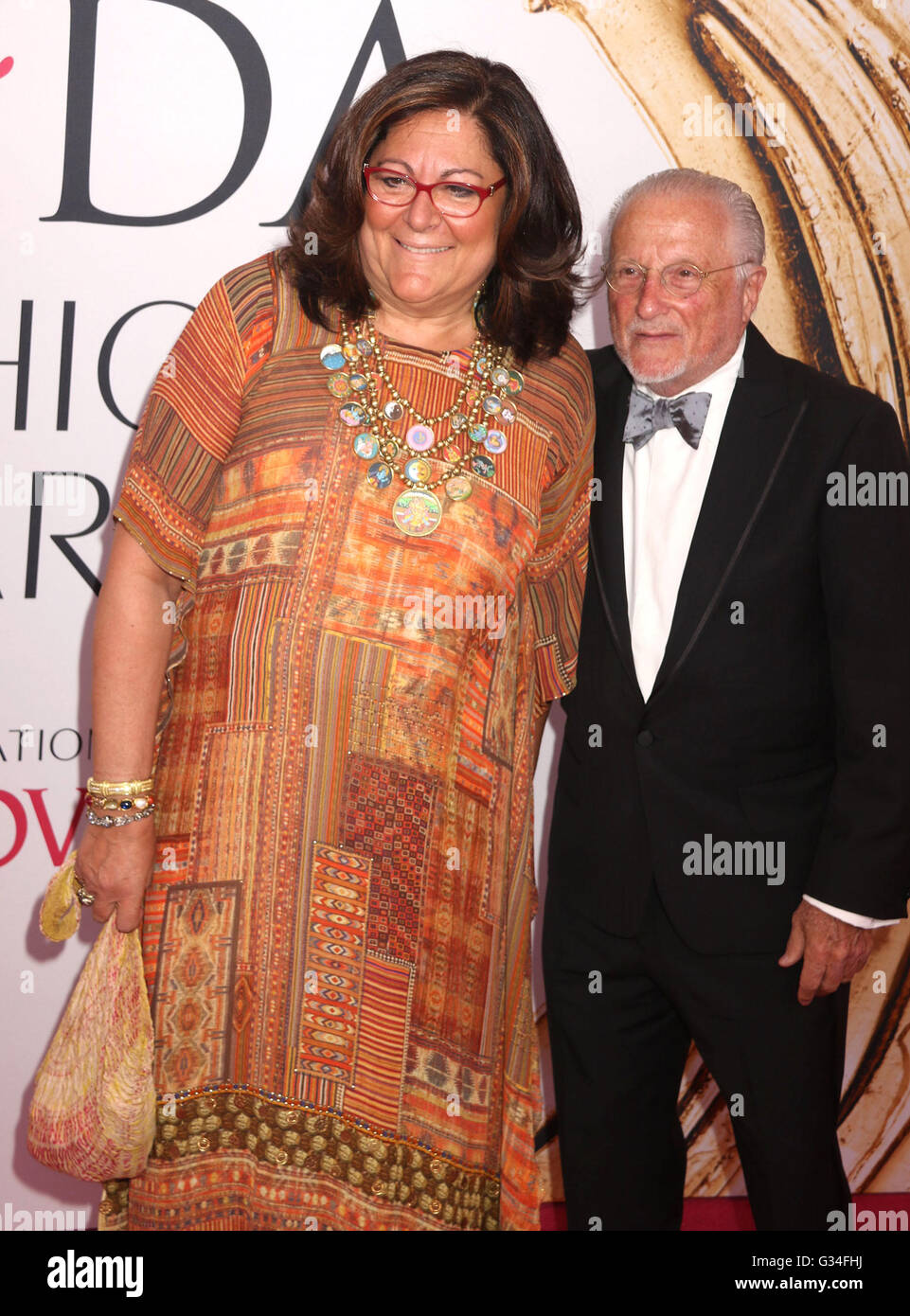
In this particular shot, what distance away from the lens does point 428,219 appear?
1906 millimetres

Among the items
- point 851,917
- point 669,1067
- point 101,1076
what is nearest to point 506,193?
point 851,917

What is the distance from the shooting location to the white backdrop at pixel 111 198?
9.03ft

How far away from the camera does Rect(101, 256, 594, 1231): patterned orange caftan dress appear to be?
188cm

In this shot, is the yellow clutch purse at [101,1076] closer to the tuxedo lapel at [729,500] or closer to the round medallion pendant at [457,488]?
the round medallion pendant at [457,488]

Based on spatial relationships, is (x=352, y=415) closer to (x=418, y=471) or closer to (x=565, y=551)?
(x=418, y=471)

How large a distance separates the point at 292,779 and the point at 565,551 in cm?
63

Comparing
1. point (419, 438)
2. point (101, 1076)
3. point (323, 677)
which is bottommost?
point (101, 1076)

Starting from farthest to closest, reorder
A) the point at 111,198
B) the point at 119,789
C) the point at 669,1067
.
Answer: the point at 111,198 → the point at 669,1067 → the point at 119,789

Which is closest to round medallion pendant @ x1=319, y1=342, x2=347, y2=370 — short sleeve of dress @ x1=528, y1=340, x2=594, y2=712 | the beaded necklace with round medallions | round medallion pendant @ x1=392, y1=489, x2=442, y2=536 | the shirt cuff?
the beaded necklace with round medallions

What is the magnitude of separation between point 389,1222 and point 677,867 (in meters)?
0.73

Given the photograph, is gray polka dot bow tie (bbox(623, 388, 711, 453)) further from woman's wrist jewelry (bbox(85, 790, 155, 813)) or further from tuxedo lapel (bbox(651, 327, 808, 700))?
woman's wrist jewelry (bbox(85, 790, 155, 813))

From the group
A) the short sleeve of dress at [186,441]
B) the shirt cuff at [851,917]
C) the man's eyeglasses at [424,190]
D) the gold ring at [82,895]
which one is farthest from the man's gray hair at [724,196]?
the gold ring at [82,895]

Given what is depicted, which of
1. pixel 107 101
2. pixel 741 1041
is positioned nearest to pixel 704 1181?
pixel 741 1041

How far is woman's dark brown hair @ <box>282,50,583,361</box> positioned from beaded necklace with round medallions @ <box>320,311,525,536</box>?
0.08 m
